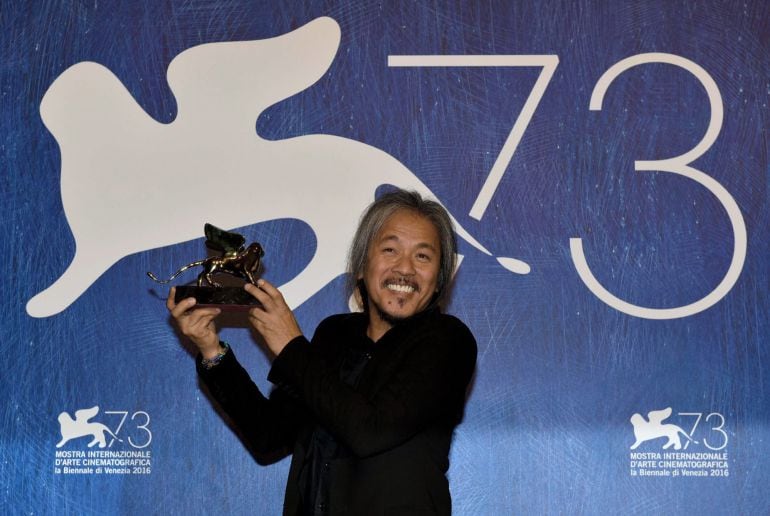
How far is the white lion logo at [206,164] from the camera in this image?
221cm

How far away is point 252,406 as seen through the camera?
1.71 m

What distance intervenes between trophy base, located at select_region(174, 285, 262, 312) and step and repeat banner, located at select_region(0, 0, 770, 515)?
552 mm

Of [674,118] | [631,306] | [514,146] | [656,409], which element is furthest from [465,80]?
[656,409]

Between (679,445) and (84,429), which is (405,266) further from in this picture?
(84,429)

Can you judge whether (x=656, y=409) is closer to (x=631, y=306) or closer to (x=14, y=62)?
(x=631, y=306)

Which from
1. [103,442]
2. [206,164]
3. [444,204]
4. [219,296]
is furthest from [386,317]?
[103,442]

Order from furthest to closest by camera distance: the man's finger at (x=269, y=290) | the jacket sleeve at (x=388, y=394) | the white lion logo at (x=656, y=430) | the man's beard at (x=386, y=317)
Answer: the white lion logo at (x=656, y=430)
the man's beard at (x=386, y=317)
the man's finger at (x=269, y=290)
the jacket sleeve at (x=388, y=394)

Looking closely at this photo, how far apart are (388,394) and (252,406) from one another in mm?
358

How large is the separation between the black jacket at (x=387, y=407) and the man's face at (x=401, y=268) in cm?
4

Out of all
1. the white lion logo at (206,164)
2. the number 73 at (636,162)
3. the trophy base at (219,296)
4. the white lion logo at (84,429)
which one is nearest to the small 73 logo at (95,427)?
the white lion logo at (84,429)

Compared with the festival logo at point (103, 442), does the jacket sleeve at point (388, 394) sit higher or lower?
higher

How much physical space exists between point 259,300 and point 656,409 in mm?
1061

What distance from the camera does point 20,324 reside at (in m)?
2.22

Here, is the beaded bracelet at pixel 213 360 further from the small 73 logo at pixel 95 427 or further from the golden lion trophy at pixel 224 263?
the small 73 logo at pixel 95 427
